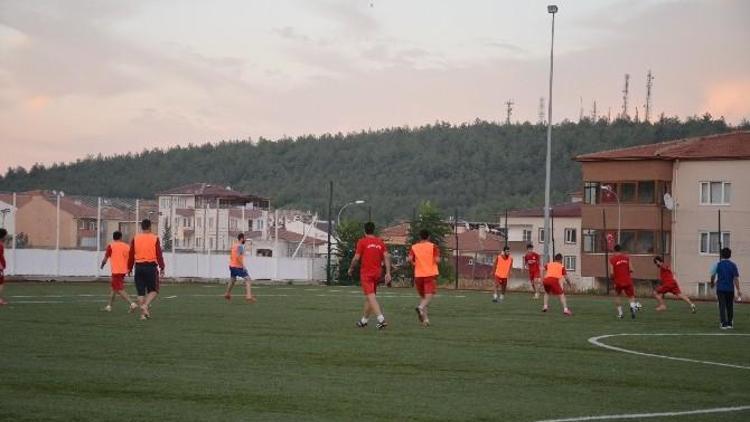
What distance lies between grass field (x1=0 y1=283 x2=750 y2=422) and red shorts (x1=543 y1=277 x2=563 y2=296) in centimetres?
467

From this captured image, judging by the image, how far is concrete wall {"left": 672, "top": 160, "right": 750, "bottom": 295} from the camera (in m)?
70.0

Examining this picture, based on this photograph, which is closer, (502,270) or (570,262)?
(502,270)

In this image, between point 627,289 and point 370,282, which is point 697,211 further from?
point 370,282

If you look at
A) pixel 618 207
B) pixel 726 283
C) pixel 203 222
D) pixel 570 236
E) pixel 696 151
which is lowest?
pixel 726 283

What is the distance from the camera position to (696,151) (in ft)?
237

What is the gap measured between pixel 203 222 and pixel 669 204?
80.8 ft

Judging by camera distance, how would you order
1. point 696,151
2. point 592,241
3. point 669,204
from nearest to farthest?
point 669,204 < point 696,151 < point 592,241

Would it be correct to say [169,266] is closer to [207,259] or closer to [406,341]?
[207,259]

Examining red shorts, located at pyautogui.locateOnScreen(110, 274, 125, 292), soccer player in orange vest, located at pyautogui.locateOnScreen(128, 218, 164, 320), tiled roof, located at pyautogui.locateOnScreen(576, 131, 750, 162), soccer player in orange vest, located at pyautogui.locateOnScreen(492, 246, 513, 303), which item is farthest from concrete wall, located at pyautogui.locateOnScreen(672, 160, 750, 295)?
soccer player in orange vest, located at pyautogui.locateOnScreen(128, 218, 164, 320)

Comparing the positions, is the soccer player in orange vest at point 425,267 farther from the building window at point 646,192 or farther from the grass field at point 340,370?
the building window at point 646,192

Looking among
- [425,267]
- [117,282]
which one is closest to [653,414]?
[425,267]

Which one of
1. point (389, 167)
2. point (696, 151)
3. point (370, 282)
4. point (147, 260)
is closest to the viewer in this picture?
point (370, 282)

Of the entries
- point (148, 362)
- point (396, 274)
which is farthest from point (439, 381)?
point (396, 274)

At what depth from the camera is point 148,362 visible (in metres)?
16.2
